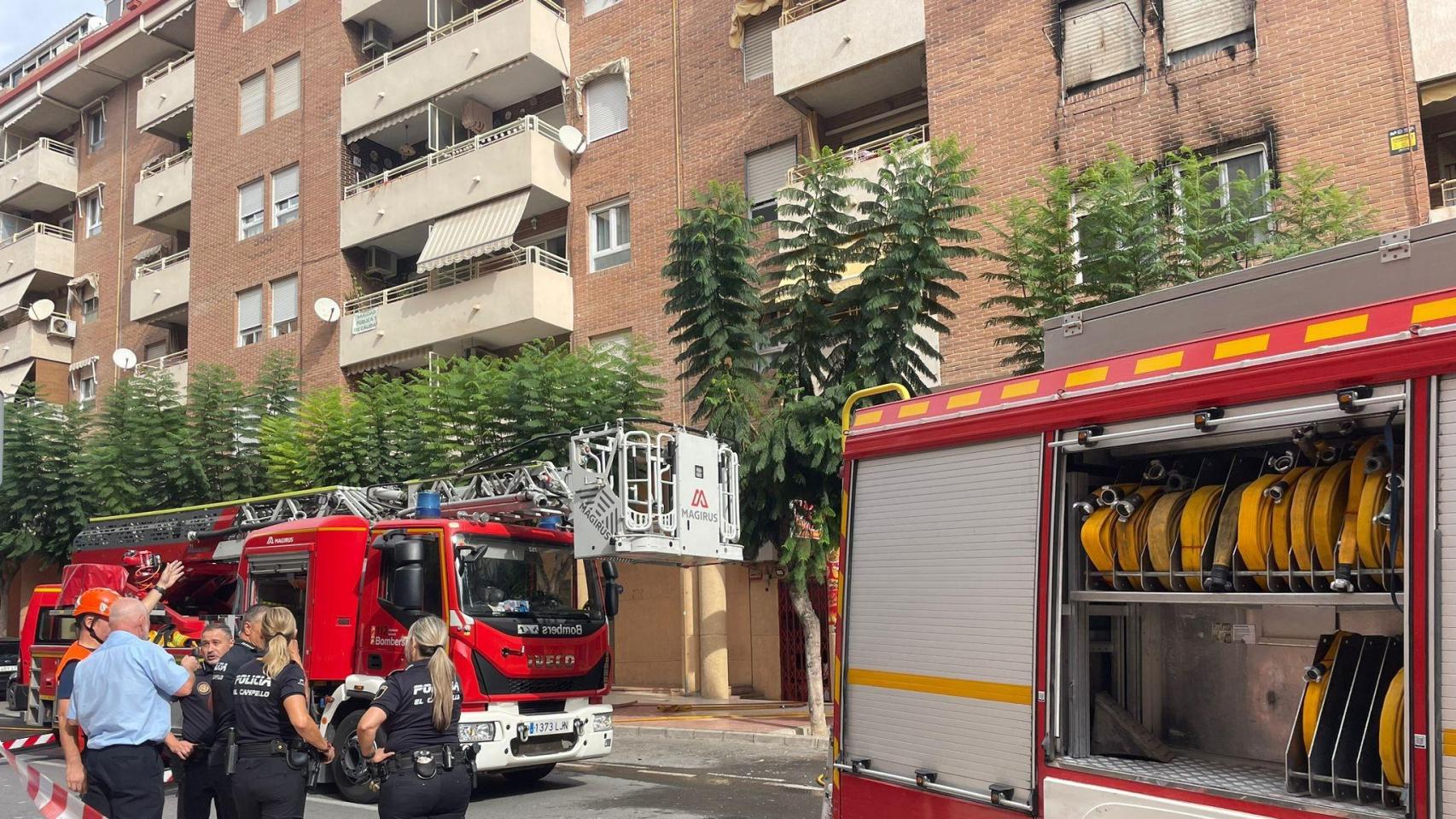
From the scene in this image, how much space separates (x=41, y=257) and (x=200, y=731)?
1396 inches

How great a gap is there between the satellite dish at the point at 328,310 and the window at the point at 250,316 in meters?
3.02

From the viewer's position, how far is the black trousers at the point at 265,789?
19.2 ft

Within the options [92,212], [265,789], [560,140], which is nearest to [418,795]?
[265,789]

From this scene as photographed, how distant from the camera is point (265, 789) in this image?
19.2ft

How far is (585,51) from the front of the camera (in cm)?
2428

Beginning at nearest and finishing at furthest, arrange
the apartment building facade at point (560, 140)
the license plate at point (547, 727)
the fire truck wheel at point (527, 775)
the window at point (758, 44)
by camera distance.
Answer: the license plate at point (547, 727) → the fire truck wheel at point (527, 775) → the apartment building facade at point (560, 140) → the window at point (758, 44)

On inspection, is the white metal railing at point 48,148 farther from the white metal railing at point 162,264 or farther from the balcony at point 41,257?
the white metal railing at point 162,264

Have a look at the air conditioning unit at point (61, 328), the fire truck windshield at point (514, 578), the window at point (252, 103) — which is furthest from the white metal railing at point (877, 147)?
the air conditioning unit at point (61, 328)

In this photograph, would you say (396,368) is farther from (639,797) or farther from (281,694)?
(281,694)

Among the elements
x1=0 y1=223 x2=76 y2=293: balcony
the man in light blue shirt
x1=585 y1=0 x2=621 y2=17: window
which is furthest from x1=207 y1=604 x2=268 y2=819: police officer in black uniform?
x1=0 y1=223 x2=76 y2=293: balcony

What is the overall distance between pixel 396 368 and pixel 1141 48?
53.7 feet

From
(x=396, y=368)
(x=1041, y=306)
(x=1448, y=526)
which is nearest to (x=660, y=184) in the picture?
(x=396, y=368)

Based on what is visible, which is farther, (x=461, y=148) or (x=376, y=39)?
(x=376, y=39)

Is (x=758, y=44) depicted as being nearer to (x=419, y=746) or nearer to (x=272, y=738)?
(x=272, y=738)
